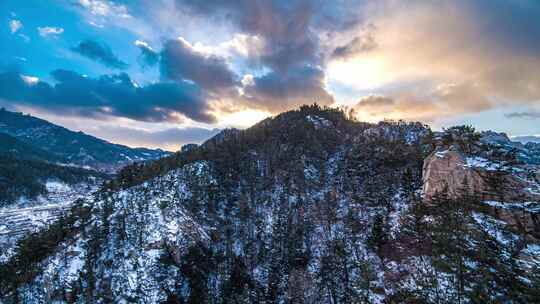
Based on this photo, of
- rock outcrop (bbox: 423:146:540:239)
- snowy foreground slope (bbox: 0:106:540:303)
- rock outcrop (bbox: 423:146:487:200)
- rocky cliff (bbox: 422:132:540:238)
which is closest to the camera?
snowy foreground slope (bbox: 0:106:540:303)

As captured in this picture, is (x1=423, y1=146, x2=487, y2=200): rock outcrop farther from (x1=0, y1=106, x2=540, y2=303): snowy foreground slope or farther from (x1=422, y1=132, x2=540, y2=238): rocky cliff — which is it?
(x1=0, y1=106, x2=540, y2=303): snowy foreground slope

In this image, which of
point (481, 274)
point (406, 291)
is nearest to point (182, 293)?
point (406, 291)

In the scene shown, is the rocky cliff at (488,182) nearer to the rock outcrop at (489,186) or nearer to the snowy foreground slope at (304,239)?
the rock outcrop at (489,186)

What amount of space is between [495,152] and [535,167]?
8566 mm

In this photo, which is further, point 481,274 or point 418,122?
point 418,122

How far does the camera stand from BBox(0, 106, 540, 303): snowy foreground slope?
45.5m

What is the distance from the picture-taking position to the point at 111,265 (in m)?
62.0

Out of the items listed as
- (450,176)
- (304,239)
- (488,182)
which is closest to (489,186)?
(488,182)

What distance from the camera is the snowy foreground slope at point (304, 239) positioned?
45.5m

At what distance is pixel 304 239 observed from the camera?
70.4 m

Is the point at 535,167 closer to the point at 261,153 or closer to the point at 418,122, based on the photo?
the point at 418,122

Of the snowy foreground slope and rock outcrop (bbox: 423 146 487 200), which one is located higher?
rock outcrop (bbox: 423 146 487 200)

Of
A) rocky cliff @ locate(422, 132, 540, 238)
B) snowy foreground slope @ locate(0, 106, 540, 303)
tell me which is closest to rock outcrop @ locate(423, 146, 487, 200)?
rocky cliff @ locate(422, 132, 540, 238)

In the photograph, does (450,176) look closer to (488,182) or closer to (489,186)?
(488,182)
